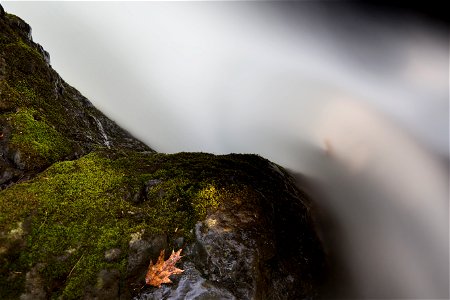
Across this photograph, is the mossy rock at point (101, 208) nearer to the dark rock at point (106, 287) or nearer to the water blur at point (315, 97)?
the dark rock at point (106, 287)

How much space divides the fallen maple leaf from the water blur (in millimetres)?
3419

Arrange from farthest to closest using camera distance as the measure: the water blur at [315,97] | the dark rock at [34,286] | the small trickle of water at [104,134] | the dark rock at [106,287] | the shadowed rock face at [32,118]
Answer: the water blur at [315,97] < the small trickle of water at [104,134] < the shadowed rock face at [32,118] < the dark rock at [106,287] < the dark rock at [34,286]

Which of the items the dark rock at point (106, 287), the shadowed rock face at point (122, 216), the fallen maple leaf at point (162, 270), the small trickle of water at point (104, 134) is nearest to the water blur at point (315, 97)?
the shadowed rock face at point (122, 216)

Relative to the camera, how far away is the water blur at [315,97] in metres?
7.57

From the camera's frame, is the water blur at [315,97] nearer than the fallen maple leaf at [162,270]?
No

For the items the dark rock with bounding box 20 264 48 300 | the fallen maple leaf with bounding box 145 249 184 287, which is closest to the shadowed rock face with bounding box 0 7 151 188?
the dark rock with bounding box 20 264 48 300

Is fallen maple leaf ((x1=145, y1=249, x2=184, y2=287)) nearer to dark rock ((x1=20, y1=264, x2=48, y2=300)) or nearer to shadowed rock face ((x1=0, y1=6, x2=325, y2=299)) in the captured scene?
shadowed rock face ((x1=0, y1=6, x2=325, y2=299))

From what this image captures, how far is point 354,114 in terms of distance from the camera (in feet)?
32.5

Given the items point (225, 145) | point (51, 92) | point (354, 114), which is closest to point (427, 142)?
point (354, 114)

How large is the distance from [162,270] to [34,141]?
2.47 meters

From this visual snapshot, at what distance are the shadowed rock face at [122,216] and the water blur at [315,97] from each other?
2030 mm

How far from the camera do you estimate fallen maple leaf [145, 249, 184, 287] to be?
11.5ft

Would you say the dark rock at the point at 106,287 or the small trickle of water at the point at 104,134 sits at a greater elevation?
the small trickle of water at the point at 104,134

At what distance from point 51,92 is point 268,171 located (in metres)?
3.93
